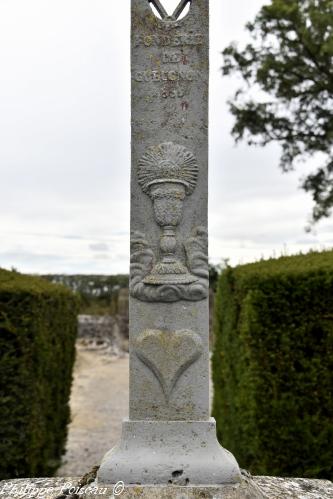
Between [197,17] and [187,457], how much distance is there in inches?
110

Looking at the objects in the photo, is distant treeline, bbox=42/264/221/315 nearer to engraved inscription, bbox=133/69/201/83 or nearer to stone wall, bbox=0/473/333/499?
stone wall, bbox=0/473/333/499

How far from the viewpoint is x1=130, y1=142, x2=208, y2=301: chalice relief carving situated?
355cm

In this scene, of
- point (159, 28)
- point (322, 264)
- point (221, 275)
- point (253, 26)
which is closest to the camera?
point (159, 28)

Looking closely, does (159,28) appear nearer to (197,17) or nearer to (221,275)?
(197,17)

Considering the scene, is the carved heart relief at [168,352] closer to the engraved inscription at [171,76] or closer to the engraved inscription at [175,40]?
the engraved inscription at [171,76]

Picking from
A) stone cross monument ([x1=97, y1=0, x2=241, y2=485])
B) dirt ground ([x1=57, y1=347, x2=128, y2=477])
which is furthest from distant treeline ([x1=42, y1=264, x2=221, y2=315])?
stone cross monument ([x1=97, y1=0, x2=241, y2=485])

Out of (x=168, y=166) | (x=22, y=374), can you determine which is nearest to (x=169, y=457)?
(x=168, y=166)

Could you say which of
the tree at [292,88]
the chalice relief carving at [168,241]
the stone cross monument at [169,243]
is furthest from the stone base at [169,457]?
the tree at [292,88]

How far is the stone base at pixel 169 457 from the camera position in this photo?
3.38 meters

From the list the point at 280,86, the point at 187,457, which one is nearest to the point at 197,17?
the point at 187,457

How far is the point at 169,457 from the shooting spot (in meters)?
3.44

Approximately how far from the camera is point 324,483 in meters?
4.24

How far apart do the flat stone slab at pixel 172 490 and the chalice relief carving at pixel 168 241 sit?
114 centimetres

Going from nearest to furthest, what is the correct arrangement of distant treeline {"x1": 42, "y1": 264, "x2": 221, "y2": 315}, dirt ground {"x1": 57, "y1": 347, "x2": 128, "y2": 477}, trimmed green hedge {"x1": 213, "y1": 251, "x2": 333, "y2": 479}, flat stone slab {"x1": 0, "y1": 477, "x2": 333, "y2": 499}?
flat stone slab {"x1": 0, "y1": 477, "x2": 333, "y2": 499} < trimmed green hedge {"x1": 213, "y1": 251, "x2": 333, "y2": 479} < dirt ground {"x1": 57, "y1": 347, "x2": 128, "y2": 477} < distant treeline {"x1": 42, "y1": 264, "x2": 221, "y2": 315}
